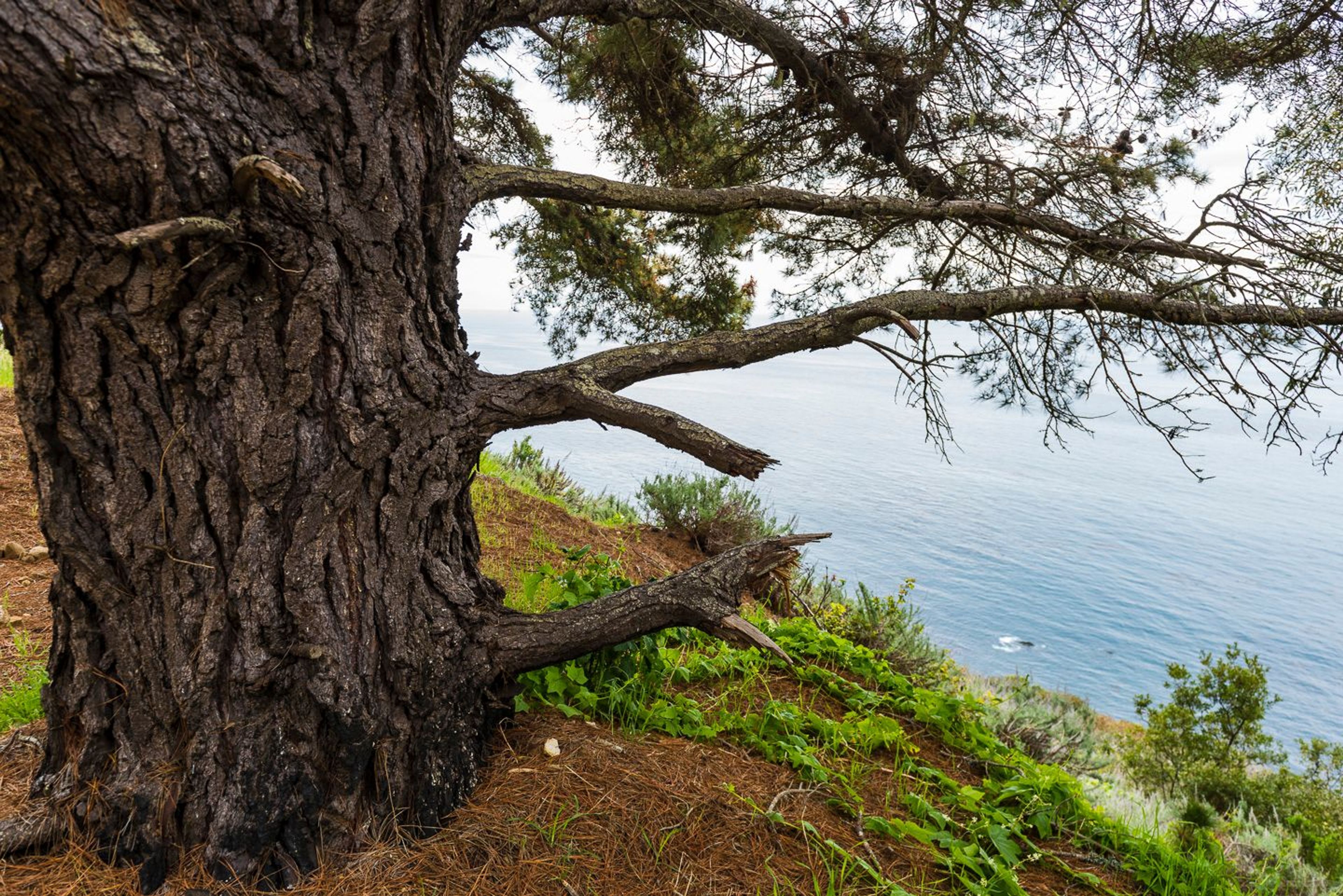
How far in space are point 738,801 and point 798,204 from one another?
1.98 metres

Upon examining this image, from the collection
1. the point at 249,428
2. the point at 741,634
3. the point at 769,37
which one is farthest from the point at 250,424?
the point at 769,37

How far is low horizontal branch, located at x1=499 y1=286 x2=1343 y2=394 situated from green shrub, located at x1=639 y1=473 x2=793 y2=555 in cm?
383

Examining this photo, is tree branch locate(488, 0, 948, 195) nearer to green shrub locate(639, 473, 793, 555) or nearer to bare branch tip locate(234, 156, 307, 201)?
bare branch tip locate(234, 156, 307, 201)

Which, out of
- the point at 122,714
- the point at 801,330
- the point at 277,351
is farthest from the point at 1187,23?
the point at 122,714

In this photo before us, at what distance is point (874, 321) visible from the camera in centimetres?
233

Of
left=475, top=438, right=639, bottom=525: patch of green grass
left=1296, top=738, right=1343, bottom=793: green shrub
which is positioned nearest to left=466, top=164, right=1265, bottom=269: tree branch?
left=475, top=438, right=639, bottom=525: patch of green grass

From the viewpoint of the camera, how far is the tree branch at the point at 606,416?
1.79m

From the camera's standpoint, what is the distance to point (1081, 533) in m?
8.84

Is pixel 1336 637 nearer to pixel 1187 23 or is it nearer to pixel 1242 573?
pixel 1242 573

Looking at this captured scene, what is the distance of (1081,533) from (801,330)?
8.10 meters

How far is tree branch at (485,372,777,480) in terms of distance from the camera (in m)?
1.79

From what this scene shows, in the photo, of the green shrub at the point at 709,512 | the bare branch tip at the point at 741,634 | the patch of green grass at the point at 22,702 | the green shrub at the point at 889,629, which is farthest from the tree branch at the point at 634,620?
the green shrub at the point at 709,512

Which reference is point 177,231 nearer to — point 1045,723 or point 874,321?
point 874,321

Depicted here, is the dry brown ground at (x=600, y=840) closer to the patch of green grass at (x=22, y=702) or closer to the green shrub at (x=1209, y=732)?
the patch of green grass at (x=22, y=702)
